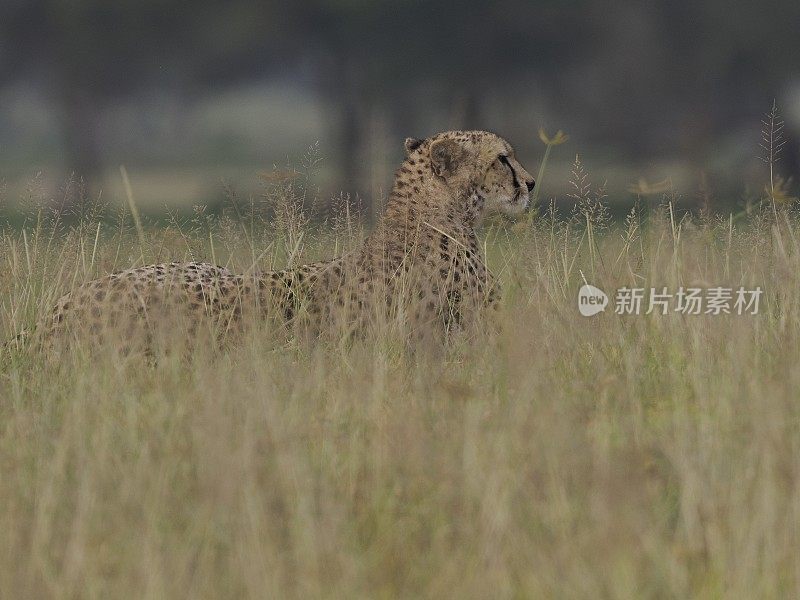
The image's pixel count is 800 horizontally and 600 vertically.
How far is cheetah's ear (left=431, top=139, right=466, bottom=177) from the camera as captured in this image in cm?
474

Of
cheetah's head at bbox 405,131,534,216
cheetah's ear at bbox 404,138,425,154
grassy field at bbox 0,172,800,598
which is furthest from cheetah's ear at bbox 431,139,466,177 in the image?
grassy field at bbox 0,172,800,598

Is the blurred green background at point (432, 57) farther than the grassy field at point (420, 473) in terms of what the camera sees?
Yes


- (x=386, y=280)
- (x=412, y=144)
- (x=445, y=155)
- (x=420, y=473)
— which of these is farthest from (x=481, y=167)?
(x=420, y=473)

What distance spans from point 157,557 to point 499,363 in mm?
1538

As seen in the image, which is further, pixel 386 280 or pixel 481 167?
pixel 481 167

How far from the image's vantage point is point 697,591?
6.89 ft

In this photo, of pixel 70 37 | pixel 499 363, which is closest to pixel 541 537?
pixel 499 363

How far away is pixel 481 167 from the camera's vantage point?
480 centimetres

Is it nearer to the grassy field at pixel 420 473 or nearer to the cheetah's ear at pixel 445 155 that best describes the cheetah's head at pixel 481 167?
the cheetah's ear at pixel 445 155

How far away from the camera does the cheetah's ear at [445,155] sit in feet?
15.5

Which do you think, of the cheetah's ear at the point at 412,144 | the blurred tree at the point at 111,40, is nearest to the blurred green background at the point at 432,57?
the blurred tree at the point at 111,40

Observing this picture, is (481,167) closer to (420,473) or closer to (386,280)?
(386,280)

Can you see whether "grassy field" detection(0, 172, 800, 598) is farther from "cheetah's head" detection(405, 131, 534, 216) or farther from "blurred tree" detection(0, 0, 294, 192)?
"blurred tree" detection(0, 0, 294, 192)

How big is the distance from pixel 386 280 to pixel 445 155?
1.75 ft
